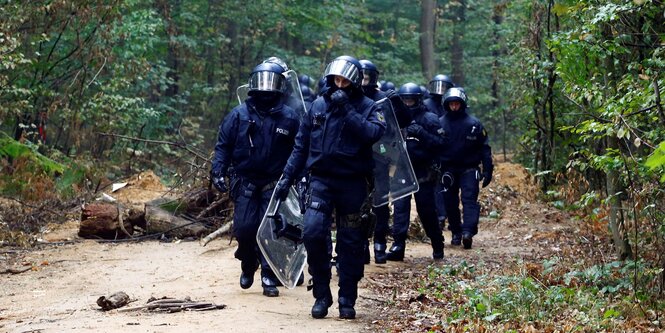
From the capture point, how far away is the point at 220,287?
393 inches

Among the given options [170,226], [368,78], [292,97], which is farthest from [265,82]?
[170,226]

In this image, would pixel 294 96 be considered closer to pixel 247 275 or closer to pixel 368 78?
pixel 368 78

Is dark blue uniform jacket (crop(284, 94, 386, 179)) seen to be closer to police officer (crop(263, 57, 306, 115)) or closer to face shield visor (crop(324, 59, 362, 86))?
face shield visor (crop(324, 59, 362, 86))

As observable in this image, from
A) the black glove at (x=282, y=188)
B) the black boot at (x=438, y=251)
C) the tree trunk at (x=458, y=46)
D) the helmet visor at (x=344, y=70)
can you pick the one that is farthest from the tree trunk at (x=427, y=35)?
the helmet visor at (x=344, y=70)

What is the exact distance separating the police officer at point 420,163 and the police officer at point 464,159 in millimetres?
913

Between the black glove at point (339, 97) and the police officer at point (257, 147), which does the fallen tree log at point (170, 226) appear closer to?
the police officer at point (257, 147)

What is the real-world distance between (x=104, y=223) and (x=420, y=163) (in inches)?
180

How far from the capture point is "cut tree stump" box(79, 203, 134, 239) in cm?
1370

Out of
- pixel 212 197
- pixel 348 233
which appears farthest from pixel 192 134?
pixel 348 233

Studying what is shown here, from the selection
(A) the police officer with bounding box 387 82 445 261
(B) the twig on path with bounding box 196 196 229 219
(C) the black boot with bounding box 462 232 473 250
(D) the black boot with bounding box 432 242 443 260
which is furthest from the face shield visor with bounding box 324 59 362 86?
(B) the twig on path with bounding box 196 196 229 219

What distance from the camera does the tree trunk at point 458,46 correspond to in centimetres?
3504

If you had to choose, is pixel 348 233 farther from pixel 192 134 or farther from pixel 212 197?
pixel 192 134

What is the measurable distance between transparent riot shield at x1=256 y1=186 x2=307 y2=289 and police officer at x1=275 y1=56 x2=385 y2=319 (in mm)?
487

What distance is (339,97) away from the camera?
8.04 m
